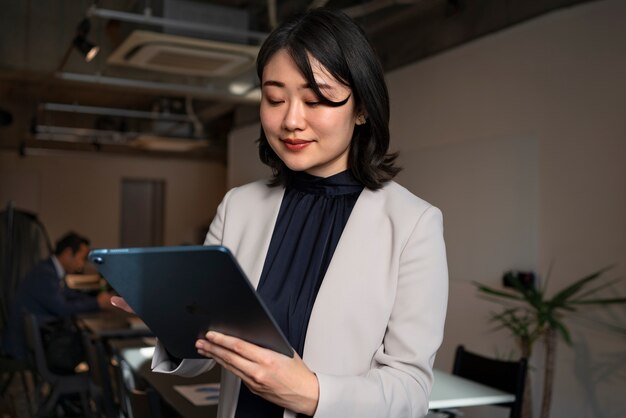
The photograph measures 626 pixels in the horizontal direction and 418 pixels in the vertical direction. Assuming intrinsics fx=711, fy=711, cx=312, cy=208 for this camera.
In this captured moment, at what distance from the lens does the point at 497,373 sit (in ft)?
11.1

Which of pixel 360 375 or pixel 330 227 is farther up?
pixel 330 227

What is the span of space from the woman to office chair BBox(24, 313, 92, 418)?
12.0 feet

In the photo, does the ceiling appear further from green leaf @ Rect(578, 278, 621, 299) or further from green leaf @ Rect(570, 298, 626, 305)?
green leaf @ Rect(570, 298, 626, 305)

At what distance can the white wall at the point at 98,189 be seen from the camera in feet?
42.9

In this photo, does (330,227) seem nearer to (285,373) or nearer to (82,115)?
(285,373)

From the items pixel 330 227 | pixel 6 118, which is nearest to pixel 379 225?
pixel 330 227

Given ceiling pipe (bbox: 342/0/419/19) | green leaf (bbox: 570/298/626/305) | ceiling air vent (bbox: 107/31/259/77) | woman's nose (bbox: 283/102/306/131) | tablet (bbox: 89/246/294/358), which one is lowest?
green leaf (bbox: 570/298/626/305)

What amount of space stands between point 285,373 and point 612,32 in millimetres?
A: 3912

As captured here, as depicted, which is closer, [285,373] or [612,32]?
[285,373]

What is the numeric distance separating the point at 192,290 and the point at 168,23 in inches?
168

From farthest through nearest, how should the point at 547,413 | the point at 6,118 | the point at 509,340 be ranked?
1. the point at 6,118
2. the point at 509,340
3. the point at 547,413

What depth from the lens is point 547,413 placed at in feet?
13.9

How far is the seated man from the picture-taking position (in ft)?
15.5

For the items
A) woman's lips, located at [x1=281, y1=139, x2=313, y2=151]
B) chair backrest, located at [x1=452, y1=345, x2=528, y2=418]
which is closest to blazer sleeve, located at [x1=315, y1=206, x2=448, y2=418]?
woman's lips, located at [x1=281, y1=139, x2=313, y2=151]
